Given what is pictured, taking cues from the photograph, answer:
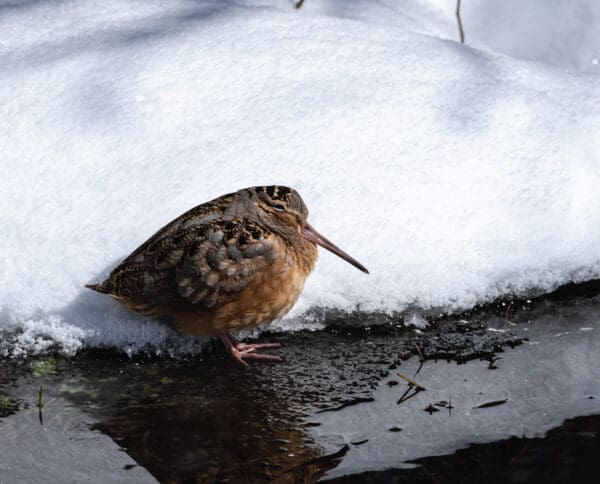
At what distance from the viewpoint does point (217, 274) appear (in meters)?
3.35

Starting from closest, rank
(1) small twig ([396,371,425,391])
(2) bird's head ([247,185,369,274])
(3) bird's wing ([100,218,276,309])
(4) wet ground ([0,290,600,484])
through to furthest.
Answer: (4) wet ground ([0,290,600,484]) → (1) small twig ([396,371,425,391]) → (3) bird's wing ([100,218,276,309]) → (2) bird's head ([247,185,369,274])

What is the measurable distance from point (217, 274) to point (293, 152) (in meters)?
0.99

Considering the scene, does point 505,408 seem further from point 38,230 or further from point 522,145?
point 38,230

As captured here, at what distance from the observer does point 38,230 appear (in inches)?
149

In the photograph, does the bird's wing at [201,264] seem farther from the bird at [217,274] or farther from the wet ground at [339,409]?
the wet ground at [339,409]

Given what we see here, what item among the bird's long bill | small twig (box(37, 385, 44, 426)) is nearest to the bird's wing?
the bird's long bill

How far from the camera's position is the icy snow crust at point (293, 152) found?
3.71 m

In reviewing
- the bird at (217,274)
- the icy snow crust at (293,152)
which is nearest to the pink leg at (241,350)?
the bird at (217,274)

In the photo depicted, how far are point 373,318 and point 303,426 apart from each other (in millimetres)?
806

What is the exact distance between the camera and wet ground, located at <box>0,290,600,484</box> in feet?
8.88

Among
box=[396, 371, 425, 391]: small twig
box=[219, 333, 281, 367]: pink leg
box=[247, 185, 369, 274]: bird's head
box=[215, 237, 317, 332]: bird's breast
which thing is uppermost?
box=[247, 185, 369, 274]: bird's head

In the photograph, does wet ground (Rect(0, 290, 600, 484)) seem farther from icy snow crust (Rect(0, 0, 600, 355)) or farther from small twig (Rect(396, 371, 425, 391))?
icy snow crust (Rect(0, 0, 600, 355))

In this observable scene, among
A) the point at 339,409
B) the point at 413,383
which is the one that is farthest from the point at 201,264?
the point at 413,383

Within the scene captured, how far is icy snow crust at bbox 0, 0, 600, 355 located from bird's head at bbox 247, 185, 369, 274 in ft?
0.60
